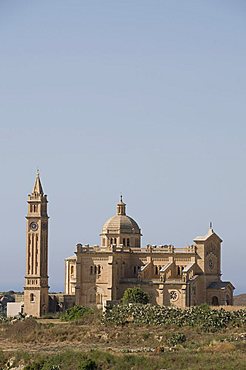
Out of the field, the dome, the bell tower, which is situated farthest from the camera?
the dome

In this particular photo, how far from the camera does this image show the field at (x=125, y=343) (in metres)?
68.8

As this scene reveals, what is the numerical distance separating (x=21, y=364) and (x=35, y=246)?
29.3 m

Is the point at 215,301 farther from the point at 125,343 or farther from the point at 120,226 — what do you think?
the point at 125,343

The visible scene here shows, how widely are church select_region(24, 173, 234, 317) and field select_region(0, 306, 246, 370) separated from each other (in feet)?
27.5

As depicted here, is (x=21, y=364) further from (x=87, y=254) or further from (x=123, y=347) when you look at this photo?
(x=87, y=254)

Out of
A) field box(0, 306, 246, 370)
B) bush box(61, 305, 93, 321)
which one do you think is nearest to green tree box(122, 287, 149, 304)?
bush box(61, 305, 93, 321)

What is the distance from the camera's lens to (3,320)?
94.2 m

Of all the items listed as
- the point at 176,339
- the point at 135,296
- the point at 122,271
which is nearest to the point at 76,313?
the point at 135,296

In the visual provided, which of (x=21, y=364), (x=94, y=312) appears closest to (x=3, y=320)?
(x=94, y=312)

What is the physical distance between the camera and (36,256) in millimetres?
100812

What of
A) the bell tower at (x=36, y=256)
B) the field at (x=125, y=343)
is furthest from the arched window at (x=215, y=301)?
the bell tower at (x=36, y=256)

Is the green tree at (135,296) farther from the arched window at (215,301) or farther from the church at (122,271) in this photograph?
the arched window at (215,301)

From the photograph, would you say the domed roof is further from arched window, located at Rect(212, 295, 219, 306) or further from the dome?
arched window, located at Rect(212, 295, 219, 306)

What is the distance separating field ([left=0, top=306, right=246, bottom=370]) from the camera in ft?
226
